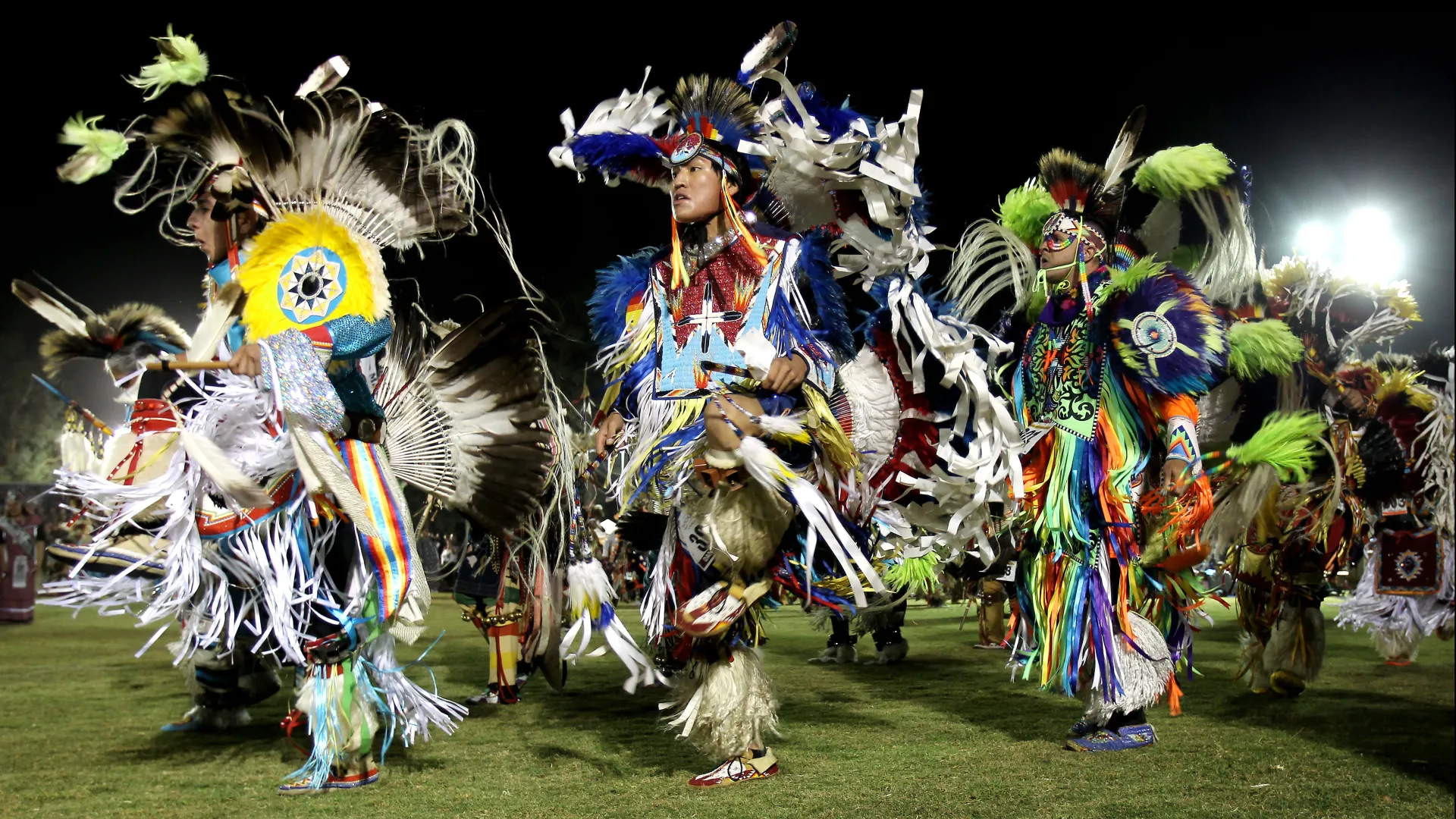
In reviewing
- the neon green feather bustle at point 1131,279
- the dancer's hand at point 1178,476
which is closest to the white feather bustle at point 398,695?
the dancer's hand at point 1178,476

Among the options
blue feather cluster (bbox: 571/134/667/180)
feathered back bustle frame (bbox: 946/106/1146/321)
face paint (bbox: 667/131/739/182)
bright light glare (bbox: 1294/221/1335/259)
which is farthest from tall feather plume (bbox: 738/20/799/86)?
bright light glare (bbox: 1294/221/1335/259)

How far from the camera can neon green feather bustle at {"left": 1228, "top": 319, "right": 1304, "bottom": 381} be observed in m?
4.02

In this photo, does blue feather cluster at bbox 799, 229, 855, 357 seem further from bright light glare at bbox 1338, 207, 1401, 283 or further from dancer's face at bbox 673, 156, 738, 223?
bright light glare at bbox 1338, 207, 1401, 283

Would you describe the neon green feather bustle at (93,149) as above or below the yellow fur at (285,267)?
above

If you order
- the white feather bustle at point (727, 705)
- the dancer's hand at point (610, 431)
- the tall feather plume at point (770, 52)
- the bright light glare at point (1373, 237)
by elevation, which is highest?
the bright light glare at point (1373, 237)

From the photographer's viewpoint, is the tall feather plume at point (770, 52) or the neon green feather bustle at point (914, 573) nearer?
the tall feather plume at point (770, 52)

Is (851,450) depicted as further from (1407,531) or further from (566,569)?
(1407,531)

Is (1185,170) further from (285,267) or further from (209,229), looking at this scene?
(209,229)

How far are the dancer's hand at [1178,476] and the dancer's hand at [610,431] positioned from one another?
6.50 ft

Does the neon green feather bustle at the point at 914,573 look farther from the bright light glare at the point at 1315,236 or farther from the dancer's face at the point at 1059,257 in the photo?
the bright light glare at the point at 1315,236

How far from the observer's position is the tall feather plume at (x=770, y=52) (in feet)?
10.8

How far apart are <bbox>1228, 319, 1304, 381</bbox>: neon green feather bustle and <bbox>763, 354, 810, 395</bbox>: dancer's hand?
1.77m

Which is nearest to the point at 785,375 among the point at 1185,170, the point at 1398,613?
the point at 1185,170

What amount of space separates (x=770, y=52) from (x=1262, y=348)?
2233 millimetres
